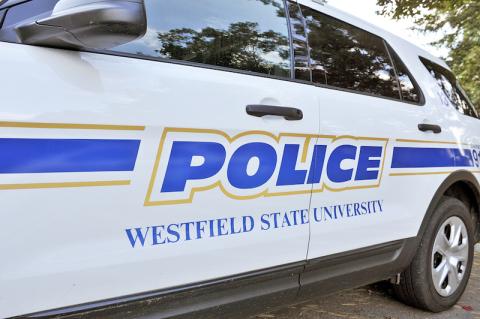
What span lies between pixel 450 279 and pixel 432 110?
120 centimetres

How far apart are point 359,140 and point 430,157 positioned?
0.82 metres

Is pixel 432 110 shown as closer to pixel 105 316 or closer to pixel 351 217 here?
pixel 351 217

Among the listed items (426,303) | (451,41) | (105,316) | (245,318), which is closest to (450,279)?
(426,303)

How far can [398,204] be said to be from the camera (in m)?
2.80

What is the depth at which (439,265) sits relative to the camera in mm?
3275

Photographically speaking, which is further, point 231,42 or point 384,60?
point 384,60

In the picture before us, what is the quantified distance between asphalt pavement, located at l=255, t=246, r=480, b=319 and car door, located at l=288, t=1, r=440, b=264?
708mm

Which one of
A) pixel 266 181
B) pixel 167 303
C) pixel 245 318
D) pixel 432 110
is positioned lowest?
pixel 245 318

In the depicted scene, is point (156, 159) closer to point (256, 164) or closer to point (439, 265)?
point (256, 164)

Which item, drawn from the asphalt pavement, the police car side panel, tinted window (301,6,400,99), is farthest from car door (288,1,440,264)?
the asphalt pavement

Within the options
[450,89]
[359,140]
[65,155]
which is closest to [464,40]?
[450,89]

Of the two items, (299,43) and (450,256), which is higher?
(299,43)

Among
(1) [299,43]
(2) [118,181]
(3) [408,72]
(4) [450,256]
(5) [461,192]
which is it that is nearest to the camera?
(2) [118,181]

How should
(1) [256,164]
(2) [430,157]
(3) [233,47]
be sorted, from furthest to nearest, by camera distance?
(2) [430,157], (3) [233,47], (1) [256,164]
